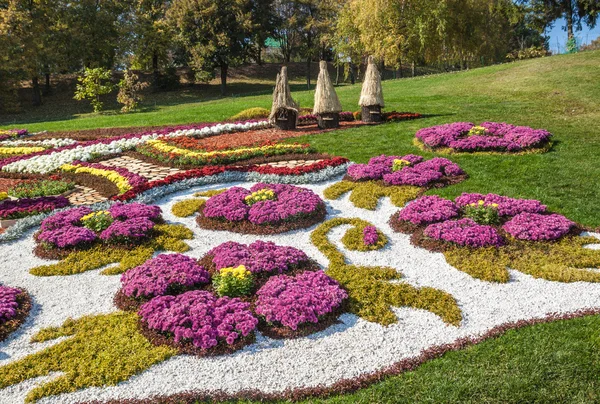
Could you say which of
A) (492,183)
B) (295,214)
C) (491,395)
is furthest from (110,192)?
(491,395)

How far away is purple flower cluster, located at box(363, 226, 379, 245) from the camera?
9.27 meters

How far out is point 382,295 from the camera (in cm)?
744

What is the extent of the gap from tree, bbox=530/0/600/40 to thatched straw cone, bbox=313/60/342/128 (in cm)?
3202

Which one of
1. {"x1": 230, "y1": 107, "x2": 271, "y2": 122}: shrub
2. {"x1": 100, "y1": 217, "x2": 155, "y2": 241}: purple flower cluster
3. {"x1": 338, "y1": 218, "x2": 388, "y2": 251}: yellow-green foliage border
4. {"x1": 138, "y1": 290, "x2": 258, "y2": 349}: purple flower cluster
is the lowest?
{"x1": 138, "y1": 290, "x2": 258, "y2": 349}: purple flower cluster

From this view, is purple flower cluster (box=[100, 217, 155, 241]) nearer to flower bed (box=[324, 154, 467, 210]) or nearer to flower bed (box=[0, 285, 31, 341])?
A: flower bed (box=[0, 285, 31, 341])

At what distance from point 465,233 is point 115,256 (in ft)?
21.4

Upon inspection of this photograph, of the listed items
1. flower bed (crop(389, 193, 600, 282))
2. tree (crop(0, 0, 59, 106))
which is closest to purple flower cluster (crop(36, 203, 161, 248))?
flower bed (crop(389, 193, 600, 282))

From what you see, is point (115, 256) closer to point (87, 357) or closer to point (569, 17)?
point (87, 357)

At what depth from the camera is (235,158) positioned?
1540cm

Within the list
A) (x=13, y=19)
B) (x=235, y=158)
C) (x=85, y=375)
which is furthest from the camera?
(x=13, y=19)

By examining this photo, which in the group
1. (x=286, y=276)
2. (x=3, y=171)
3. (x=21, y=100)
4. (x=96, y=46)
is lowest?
(x=286, y=276)

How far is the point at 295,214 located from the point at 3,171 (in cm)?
1179

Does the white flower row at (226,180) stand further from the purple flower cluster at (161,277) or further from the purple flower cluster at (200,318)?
the purple flower cluster at (200,318)

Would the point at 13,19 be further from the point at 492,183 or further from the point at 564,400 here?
the point at 564,400
